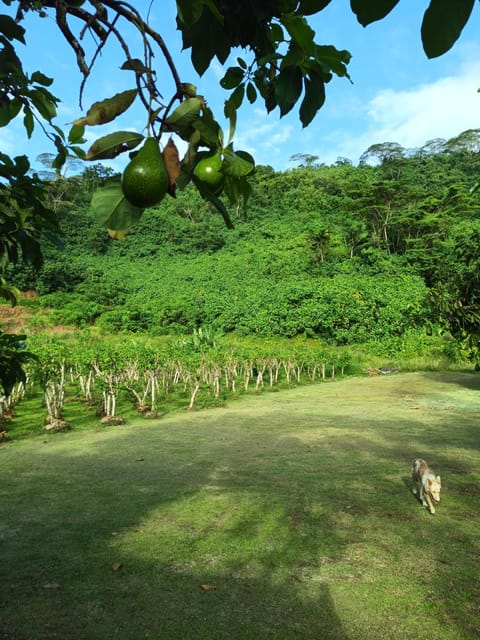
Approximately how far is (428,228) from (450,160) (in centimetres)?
1328

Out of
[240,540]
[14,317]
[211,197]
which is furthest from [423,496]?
[14,317]

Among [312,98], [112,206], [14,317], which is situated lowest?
[14,317]

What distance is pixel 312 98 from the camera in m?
0.85

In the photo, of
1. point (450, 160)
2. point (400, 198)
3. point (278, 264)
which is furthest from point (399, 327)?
point (450, 160)

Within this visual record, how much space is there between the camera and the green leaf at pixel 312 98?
844 millimetres

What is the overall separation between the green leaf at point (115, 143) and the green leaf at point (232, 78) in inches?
14.7

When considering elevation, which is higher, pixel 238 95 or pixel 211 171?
pixel 238 95

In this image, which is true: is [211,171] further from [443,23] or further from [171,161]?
[443,23]

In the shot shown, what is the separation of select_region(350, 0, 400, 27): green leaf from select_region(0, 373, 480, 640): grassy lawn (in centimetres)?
237

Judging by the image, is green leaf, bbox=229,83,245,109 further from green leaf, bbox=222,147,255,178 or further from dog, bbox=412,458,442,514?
dog, bbox=412,458,442,514

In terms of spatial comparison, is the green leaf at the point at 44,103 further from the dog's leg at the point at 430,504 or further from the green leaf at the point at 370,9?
the dog's leg at the point at 430,504

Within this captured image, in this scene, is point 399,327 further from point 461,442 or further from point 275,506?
point 275,506

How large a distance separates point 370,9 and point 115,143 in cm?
36

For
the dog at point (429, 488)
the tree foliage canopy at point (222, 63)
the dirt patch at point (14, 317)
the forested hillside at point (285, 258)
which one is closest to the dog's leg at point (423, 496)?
the dog at point (429, 488)
